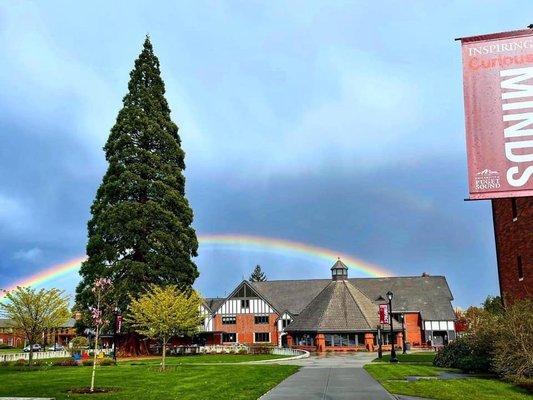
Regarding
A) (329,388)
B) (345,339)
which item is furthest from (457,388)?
(345,339)

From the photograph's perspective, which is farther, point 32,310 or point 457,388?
point 32,310

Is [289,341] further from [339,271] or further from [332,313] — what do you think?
[339,271]

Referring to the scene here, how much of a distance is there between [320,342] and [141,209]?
26218 mm

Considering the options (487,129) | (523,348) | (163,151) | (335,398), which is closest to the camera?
(487,129)

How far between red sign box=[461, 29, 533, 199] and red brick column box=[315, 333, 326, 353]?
Result: 5080 cm

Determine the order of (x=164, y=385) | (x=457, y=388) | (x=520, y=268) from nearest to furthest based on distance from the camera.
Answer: (x=457, y=388), (x=164, y=385), (x=520, y=268)

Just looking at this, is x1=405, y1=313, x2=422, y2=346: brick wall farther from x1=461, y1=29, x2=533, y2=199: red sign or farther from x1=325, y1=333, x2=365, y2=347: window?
x1=461, y1=29, x2=533, y2=199: red sign

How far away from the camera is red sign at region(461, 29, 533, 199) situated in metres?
13.3

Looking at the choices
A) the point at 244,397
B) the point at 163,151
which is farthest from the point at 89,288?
the point at 244,397

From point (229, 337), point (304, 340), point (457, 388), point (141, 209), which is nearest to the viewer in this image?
point (457, 388)

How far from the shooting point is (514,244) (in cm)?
2836

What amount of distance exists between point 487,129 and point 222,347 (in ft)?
158

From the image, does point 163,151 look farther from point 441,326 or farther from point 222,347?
point 441,326

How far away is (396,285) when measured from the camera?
77.2 m
